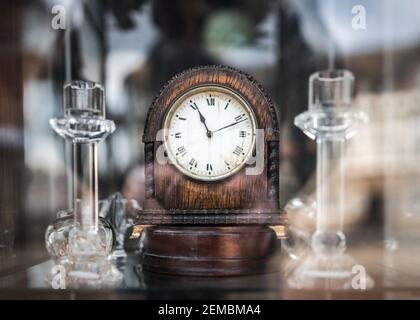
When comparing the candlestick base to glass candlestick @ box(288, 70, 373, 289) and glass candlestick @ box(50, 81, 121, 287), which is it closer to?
glass candlestick @ box(288, 70, 373, 289)

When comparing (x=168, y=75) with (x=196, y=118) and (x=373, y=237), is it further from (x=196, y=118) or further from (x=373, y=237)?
(x=373, y=237)

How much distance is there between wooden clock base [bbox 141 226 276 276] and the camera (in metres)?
0.94

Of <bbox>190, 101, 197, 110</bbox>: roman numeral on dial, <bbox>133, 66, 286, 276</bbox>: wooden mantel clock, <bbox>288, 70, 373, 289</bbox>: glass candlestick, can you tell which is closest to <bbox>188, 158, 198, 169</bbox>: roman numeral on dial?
<bbox>133, 66, 286, 276</bbox>: wooden mantel clock

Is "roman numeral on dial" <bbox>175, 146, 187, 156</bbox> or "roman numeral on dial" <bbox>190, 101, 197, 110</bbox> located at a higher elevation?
"roman numeral on dial" <bbox>190, 101, 197, 110</bbox>

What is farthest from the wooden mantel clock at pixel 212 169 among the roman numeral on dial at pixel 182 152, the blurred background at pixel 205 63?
the blurred background at pixel 205 63

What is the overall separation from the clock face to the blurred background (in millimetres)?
227

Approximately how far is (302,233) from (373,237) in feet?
0.57

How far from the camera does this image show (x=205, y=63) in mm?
1191

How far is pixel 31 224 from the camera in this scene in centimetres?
113

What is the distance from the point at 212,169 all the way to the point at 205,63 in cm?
34

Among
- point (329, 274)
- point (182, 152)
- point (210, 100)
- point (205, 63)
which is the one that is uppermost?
point (205, 63)

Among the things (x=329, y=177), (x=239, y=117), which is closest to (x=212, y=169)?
(x=239, y=117)

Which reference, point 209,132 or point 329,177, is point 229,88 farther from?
point 329,177

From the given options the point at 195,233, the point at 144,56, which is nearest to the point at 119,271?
the point at 195,233
